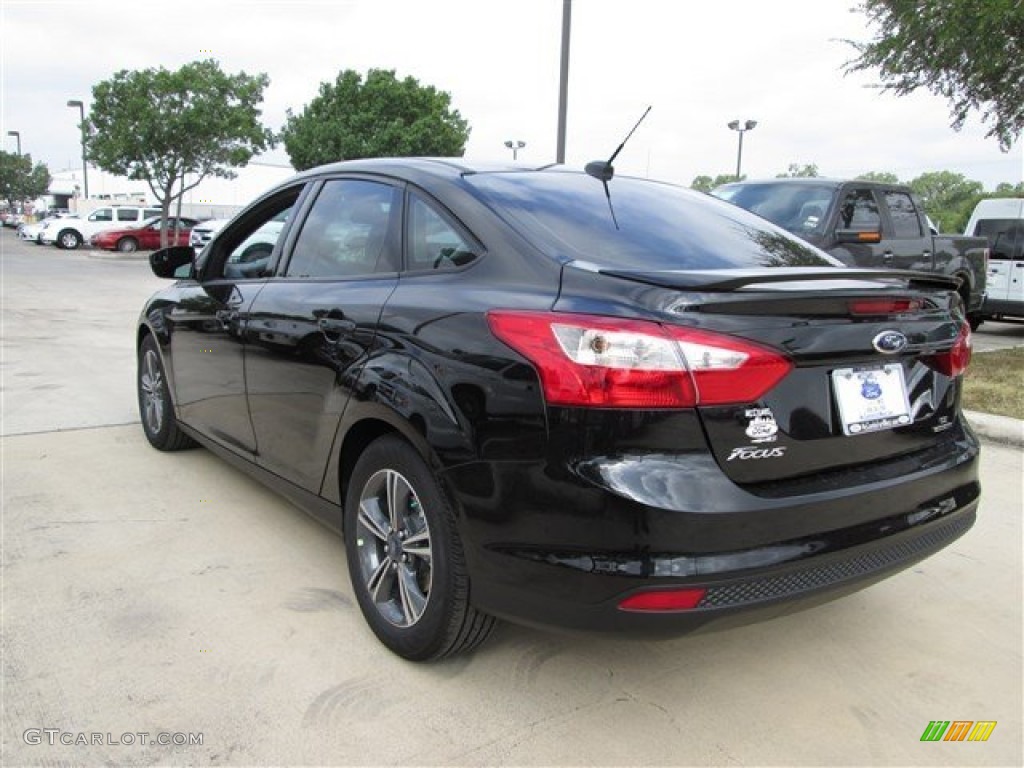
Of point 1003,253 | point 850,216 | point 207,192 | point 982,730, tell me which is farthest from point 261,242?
point 207,192

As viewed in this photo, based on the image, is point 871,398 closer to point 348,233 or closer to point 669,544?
point 669,544

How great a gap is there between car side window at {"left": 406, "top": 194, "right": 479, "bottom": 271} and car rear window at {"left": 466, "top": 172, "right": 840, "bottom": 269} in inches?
6.2

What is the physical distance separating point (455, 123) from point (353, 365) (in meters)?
33.9

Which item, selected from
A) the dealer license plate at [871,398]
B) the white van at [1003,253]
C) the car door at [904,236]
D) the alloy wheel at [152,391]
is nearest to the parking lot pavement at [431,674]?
the dealer license plate at [871,398]

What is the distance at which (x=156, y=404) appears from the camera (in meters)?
4.91

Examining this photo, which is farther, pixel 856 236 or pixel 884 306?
pixel 856 236

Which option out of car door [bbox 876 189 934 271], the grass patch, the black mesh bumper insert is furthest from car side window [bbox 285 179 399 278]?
car door [bbox 876 189 934 271]

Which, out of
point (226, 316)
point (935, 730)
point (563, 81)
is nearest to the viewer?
point (935, 730)

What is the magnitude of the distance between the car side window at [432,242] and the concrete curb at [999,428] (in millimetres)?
4398

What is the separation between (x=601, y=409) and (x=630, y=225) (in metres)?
1.00

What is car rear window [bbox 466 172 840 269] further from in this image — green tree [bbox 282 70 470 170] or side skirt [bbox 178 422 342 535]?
green tree [bbox 282 70 470 170]

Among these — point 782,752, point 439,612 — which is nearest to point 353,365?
point 439,612

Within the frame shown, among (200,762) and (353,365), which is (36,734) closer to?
(200,762)

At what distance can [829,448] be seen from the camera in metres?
2.20
